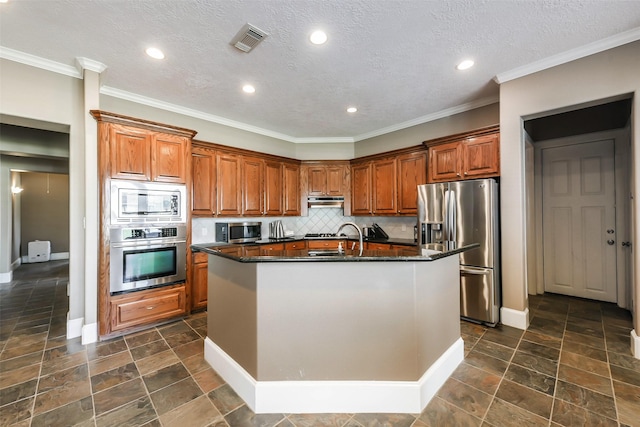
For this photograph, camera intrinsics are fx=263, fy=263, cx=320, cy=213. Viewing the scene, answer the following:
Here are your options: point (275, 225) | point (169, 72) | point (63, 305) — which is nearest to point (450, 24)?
point (169, 72)

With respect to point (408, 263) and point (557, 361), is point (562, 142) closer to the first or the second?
point (557, 361)

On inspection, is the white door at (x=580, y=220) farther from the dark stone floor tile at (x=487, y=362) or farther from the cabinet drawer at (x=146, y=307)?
the cabinet drawer at (x=146, y=307)

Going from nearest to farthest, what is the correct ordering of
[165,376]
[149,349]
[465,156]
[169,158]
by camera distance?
[165,376]
[149,349]
[169,158]
[465,156]

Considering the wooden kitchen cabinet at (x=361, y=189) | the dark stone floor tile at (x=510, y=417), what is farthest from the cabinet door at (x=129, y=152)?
the dark stone floor tile at (x=510, y=417)

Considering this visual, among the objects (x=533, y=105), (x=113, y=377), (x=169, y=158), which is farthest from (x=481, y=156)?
(x=113, y=377)

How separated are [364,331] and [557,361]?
1.93 m

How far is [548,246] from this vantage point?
14.4ft

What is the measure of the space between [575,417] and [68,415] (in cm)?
332

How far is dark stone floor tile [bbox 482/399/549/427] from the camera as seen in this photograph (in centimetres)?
165

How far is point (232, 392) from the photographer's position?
6.51 feet

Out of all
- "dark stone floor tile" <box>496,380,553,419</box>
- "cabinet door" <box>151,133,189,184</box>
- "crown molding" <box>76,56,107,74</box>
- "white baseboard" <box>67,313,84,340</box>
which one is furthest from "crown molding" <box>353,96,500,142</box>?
"white baseboard" <box>67,313,84,340</box>

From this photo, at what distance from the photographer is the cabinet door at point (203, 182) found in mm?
3775

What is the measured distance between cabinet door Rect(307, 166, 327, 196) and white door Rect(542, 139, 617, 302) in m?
3.75

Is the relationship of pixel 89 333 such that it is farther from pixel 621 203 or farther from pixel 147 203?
pixel 621 203
